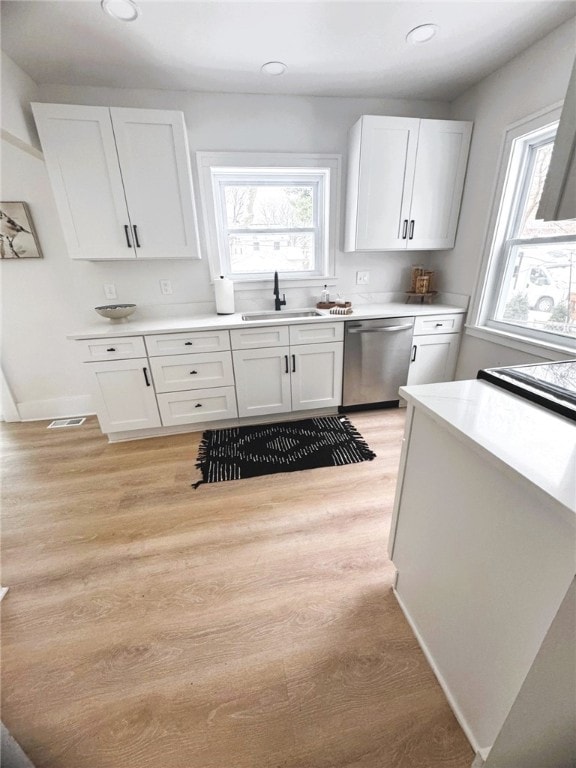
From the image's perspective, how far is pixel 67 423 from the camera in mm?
2705

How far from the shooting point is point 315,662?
3.44ft

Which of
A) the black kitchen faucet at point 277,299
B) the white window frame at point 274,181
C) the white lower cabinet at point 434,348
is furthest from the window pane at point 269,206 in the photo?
the white lower cabinet at point 434,348

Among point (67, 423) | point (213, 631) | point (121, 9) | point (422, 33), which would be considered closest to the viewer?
point (213, 631)

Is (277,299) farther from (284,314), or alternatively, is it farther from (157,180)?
(157,180)

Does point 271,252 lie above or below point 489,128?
below

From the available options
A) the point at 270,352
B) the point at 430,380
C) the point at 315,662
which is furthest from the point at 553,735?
the point at 430,380

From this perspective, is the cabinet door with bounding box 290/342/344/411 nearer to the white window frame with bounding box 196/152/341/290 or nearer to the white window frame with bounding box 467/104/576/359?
the white window frame with bounding box 196/152/341/290

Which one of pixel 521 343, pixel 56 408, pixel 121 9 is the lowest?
pixel 56 408

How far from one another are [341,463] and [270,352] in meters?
0.99

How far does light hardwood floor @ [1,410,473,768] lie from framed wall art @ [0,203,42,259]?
1802 mm

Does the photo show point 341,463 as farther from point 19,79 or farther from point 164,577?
point 19,79

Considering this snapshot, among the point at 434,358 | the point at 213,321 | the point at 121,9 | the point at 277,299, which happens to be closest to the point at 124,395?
the point at 213,321

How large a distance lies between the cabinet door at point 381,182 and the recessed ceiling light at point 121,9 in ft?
4.98

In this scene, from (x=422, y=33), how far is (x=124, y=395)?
9.78 feet
